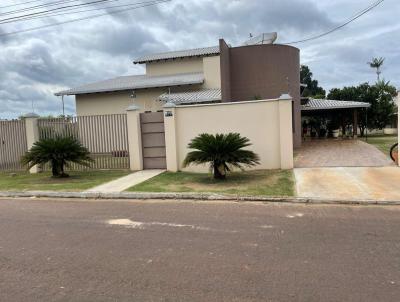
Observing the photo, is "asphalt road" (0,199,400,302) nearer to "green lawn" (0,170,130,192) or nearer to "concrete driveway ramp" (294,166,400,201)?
"concrete driveway ramp" (294,166,400,201)

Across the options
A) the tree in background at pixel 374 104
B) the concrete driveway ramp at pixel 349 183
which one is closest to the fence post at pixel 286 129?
the concrete driveway ramp at pixel 349 183

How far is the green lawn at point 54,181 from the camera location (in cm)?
1142

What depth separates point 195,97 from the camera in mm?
21422

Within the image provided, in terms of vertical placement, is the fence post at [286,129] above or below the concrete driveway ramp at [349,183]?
above

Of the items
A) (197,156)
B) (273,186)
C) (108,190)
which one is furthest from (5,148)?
(273,186)

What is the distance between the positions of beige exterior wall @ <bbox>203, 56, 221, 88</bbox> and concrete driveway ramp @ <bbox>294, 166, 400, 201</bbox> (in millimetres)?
12061

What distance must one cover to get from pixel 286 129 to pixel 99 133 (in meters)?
7.39

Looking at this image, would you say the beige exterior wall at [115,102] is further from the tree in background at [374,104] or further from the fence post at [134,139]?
the tree in background at [374,104]

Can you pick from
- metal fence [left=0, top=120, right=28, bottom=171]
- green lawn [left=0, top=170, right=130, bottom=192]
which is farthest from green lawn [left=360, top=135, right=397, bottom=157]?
metal fence [left=0, top=120, right=28, bottom=171]

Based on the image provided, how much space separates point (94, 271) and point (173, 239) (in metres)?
1.55

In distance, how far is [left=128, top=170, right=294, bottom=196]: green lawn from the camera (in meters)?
9.80

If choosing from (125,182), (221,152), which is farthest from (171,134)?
(221,152)

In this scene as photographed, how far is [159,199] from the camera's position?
31.4ft

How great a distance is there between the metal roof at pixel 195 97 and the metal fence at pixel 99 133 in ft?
17.6
